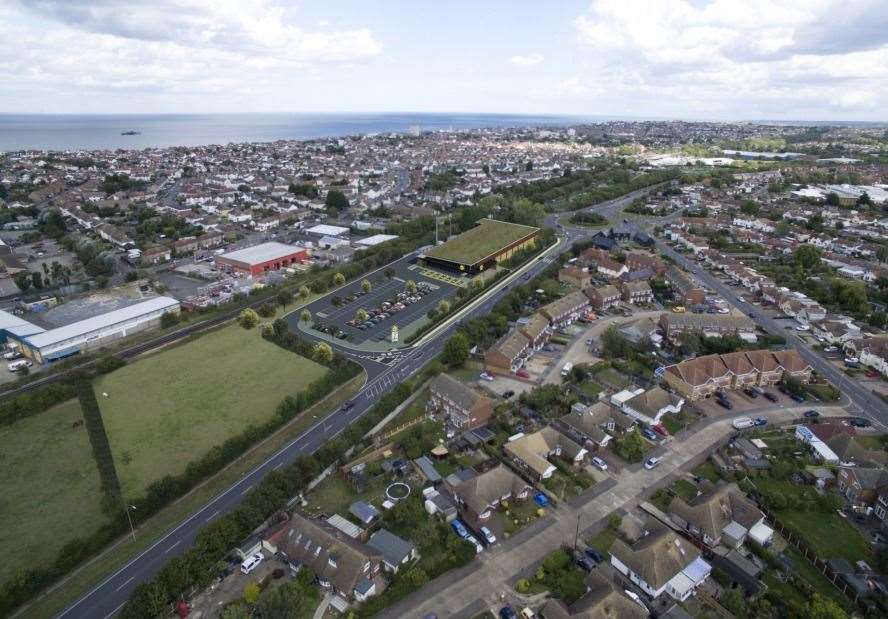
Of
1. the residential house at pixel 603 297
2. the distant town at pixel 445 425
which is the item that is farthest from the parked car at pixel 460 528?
the residential house at pixel 603 297

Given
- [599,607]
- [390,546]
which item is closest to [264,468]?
[390,546]

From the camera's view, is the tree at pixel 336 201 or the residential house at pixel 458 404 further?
the tree at pixel 336 201

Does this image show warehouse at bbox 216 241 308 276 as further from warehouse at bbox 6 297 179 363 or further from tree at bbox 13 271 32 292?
tree at bbox 13 271 32 292

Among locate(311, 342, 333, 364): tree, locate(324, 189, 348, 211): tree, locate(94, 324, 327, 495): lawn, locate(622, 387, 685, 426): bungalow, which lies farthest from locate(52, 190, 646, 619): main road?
locate(324, 189, 348, 211): tree

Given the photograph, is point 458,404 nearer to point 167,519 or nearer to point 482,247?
point 167,519

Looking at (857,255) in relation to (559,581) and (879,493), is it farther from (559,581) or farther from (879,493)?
(559,581)

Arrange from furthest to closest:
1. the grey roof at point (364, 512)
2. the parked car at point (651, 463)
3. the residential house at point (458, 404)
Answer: the residential house at point (458, 404) < the parked car at point (651, 463) < the grey roof at point (364, 512)

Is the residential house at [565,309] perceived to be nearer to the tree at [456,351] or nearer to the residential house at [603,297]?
the residential house at [603,297]
